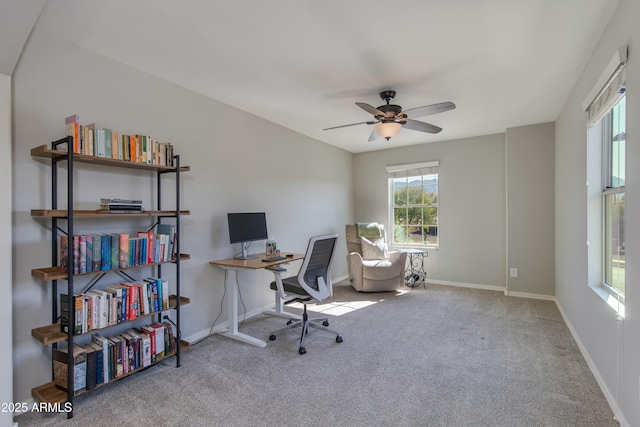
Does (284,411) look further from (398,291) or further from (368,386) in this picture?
(398,291)

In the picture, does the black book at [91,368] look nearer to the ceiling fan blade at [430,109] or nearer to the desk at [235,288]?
the desk at [235,288]

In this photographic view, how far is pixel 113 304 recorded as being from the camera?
86.9 inches

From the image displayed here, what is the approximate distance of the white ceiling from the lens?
1.88 m

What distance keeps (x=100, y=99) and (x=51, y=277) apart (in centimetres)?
140

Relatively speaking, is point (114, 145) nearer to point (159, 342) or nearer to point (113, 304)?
point (113, 304)

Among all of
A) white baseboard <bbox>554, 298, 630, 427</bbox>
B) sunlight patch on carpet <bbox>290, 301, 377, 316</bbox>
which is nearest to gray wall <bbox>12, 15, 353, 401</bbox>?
sunlight patch on carpet <bbox>290, 301, 377, 316</bbox>

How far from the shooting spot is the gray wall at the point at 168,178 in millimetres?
2057

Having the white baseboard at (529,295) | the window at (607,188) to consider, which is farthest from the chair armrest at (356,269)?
the window at (607,188)

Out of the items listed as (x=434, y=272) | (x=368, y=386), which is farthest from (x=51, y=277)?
(x=434, y=272)

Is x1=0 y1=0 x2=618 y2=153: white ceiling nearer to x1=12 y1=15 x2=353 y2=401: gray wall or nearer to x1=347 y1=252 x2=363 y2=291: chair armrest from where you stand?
x1=12 y1=15 x2=353 y2=401: gray wall

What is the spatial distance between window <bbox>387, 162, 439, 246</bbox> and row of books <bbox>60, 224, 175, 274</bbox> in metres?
4.23

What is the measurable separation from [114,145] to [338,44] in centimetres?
178

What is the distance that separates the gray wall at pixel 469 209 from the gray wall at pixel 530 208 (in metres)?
0.29

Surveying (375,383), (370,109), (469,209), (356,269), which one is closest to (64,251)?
(375,383)
